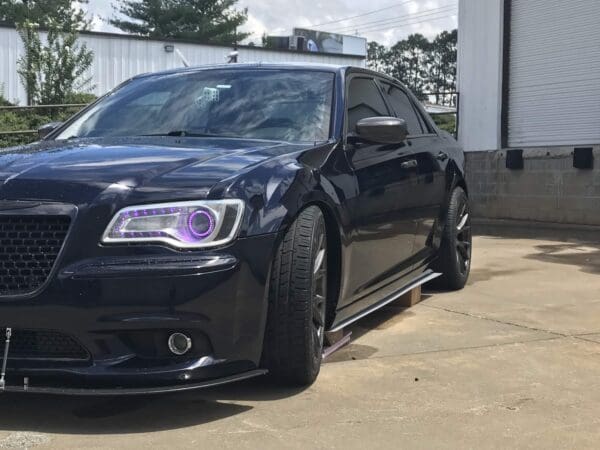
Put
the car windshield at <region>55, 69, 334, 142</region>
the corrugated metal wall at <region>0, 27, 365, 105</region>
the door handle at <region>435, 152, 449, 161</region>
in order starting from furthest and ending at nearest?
the corrugated metal wall at <region>0, 27, 365, 105</region>
the door handle at <region>435, 152, 449, 161</region>
the car windshield at <region>55, 69, 334, 142</region>

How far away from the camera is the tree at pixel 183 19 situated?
4391cm

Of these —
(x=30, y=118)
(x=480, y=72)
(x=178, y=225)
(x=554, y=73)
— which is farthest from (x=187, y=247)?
(x=30, y=118)

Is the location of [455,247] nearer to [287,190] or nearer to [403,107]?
[403,107]

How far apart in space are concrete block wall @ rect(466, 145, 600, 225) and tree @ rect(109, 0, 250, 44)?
33.9m

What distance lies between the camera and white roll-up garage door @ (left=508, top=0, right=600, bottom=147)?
36.7 feet

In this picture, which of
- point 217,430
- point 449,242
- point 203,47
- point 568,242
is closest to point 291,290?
point 217,430

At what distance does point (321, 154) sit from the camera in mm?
3771

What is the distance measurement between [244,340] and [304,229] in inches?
23.1

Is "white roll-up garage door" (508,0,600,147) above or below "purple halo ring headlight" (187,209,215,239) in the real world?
above

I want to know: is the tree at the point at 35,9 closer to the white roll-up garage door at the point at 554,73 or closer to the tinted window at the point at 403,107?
the white roll-up garage door at the point at 554,73

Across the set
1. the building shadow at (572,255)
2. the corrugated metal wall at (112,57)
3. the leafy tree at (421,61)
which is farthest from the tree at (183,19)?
the leafy tree at (421,61)

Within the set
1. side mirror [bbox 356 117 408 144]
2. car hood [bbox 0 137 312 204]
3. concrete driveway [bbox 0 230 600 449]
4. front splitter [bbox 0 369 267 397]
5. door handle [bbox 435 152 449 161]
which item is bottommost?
concrete driveway [bbox 0 230 600 449]

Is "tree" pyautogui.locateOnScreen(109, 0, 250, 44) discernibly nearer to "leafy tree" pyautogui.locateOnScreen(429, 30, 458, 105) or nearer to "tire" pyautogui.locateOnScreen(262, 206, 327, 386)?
"tire" pyautogui.locateOnScreen(262, 206, 327, 386)

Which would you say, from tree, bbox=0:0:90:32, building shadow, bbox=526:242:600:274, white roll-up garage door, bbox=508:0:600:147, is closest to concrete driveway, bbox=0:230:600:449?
building shadow, bbox=526:242:600:274
